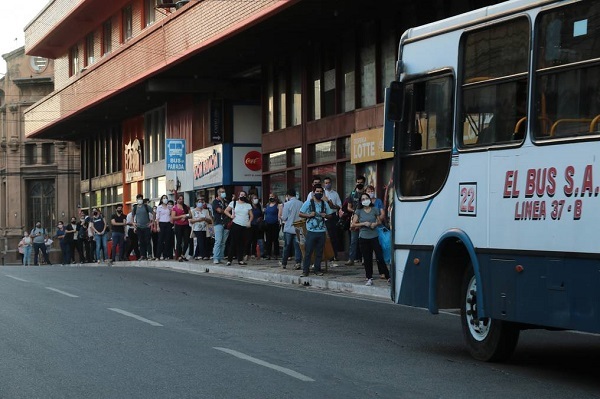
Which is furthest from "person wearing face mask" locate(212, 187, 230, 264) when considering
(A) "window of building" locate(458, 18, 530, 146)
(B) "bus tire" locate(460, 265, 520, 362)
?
(A) "window of building" locate(458, 18, 530, 146)

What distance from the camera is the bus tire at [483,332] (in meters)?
10.9

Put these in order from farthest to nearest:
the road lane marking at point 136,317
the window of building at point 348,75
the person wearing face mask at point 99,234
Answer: the person wearing face mask at point 99,234
the window of building at point 348,75
the road lane marking at point 136,317

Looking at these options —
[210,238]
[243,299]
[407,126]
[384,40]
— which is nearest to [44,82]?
[210,238]

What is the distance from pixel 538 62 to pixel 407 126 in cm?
254

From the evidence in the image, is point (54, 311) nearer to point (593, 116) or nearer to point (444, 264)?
point (444, 264)

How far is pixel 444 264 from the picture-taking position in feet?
37.9

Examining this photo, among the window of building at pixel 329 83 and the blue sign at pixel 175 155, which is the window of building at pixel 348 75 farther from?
the blue sign at pixel 175 155

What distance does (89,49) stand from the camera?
58219 mm

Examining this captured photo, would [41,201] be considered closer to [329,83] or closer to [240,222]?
[329,83]

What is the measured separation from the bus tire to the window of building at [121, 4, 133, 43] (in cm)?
4042

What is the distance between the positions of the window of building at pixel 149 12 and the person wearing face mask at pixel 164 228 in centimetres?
1423

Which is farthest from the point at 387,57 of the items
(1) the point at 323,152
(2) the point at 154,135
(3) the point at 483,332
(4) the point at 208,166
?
(2) the point at 154,135

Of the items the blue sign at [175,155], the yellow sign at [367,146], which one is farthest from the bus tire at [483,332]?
the blue sign at [175,155]

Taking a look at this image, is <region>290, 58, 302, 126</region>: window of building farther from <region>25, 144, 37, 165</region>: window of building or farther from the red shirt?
<region>25, 144, 37, 165</region>: window of building
